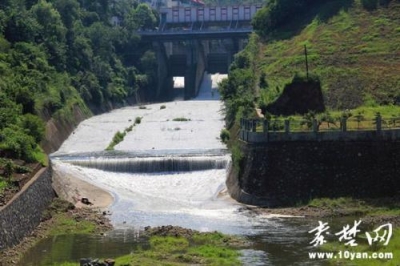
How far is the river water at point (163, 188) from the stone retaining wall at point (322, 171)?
2.22 m

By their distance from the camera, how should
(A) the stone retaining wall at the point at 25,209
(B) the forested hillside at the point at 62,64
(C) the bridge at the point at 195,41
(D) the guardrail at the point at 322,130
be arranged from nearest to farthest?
1. (A) the stone retaining wall at the point at 25,209
2. (D) the guardrail at the point at 322,130
3. (B) the forested hillside at the point at 62,64
4. (C) the bridge at the point at 195,41

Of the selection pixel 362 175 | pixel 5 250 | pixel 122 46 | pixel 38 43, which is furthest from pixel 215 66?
pixel 5 250

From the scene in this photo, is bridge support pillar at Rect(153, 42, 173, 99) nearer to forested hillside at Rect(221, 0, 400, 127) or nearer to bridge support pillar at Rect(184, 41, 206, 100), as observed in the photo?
bridge support pillar at Rect(184, 41, 206, 100)

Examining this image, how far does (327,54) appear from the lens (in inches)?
3671

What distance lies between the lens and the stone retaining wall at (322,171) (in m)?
49.6

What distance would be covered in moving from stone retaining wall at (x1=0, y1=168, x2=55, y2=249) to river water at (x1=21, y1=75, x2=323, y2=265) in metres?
1.22

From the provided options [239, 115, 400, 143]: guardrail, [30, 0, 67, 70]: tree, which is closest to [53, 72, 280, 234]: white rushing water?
[239, 115, 400, 143]: guardrail

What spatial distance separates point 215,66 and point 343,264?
379 ft

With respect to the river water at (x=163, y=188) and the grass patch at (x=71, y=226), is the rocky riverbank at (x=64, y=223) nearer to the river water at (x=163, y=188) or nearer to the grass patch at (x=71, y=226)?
the grass patch at (x=71, y=226)

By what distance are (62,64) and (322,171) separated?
199 feet

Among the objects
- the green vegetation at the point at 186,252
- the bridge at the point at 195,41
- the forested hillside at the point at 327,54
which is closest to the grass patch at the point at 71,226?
the green vegetation at the point at 186,252

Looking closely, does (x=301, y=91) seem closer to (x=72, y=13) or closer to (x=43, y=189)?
(x=43, y=189)

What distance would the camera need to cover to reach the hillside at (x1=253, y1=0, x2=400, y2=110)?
78625mm

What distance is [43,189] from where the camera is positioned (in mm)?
49688
